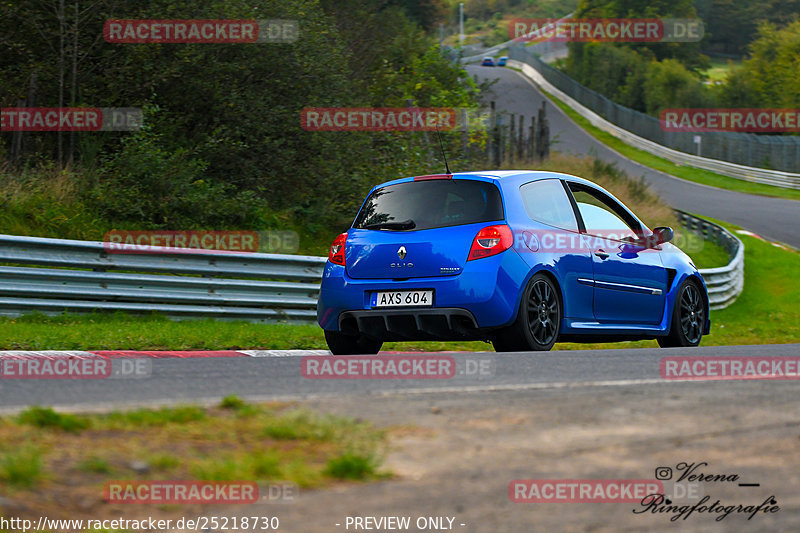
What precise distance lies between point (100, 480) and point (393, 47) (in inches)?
1031

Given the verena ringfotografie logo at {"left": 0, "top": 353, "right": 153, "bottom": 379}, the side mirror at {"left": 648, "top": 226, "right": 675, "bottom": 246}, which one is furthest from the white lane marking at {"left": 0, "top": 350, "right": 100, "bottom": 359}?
the side mirror at {"left": 648, "top": 226, "right": 675, "bottom": 246}

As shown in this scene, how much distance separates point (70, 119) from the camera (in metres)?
17.2

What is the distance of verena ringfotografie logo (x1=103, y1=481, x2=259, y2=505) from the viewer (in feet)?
11.7

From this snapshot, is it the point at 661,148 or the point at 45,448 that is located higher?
the point at 661,148

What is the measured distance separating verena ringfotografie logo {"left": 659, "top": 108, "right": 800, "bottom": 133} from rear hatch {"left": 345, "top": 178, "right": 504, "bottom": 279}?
196 ft

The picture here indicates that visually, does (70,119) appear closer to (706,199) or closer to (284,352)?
(284,352)

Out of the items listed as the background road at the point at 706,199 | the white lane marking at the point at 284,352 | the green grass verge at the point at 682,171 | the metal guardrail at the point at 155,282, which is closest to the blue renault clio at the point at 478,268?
the white lane marking at the point at 284,352

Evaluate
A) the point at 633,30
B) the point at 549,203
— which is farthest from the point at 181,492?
the point at 633,30

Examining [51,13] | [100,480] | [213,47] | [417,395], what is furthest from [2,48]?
[100,480]

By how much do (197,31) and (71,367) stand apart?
11.9m

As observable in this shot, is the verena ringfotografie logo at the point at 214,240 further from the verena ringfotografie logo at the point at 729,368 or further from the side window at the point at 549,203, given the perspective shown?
the verena ringfotografie logo at the point at 729,368

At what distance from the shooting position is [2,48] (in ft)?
56.8

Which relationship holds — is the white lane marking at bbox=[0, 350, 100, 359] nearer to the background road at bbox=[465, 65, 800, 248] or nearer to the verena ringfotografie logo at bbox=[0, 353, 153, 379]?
the verena ringfotografie logo at bbox=[0, 353, 153, 379]

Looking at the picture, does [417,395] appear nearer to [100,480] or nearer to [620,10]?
[100,480]
